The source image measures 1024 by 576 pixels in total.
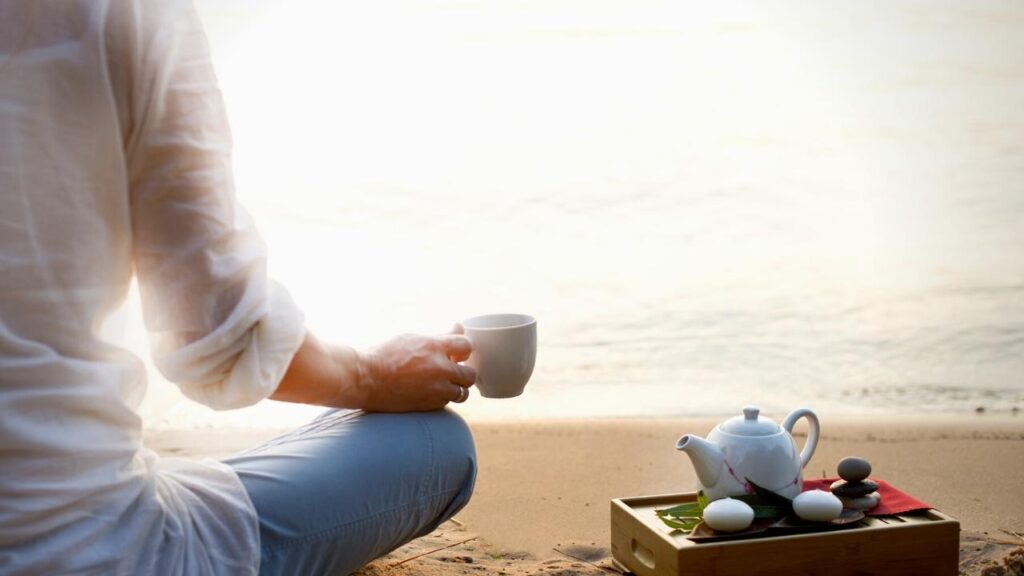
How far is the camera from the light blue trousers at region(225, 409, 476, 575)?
140cm

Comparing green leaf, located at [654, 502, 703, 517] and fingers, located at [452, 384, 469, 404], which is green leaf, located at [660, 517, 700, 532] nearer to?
green leaf, located at [654, 502, 703, 517]

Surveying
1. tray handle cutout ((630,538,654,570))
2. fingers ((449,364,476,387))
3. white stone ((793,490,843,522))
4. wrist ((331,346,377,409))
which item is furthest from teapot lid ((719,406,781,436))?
wrist ((331,346,377,409))

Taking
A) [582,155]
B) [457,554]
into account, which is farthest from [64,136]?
[582,155]

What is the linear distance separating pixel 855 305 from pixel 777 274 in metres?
0.43

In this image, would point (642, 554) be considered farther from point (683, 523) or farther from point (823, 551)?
point (823, 551)

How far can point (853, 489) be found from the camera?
1847 millimetres

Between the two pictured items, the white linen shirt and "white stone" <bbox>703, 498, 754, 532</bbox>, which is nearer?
the white linen shirt

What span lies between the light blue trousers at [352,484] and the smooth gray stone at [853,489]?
65 cm

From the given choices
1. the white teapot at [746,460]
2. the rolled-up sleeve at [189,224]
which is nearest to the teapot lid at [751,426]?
the white teapot at [746,460]

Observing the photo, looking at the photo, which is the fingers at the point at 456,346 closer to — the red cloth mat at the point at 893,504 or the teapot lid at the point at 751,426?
the teapot lid at the point at 751,426

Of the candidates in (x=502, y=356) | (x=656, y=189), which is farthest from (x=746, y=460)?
(x=656, y=189)

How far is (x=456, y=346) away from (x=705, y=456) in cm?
45

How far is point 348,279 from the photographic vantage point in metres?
4.91

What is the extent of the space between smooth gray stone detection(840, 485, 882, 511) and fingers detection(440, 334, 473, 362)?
0.68 meters
